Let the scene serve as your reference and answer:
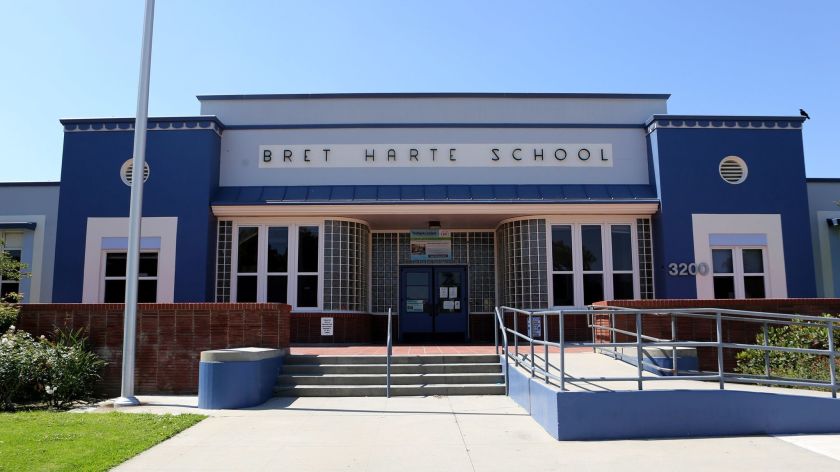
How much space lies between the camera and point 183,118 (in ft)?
56.1

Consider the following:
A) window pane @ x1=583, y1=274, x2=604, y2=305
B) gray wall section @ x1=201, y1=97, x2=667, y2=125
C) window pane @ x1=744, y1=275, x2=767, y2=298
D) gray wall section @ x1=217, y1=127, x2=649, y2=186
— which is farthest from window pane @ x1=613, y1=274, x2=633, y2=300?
gray wall section @ x1=201, y1=97, x2=667, y2=125

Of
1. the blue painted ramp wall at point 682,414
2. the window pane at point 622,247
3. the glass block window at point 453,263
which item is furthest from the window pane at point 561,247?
the blue painted ramp wall at point 682,414

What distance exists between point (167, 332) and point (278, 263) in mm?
4982

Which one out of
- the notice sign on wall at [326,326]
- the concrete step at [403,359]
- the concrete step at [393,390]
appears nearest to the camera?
the concrete step at [393,390]

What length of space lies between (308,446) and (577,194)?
11.2m

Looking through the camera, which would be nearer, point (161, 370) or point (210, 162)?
point (161, 370)

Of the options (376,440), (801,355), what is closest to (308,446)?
(376,440)

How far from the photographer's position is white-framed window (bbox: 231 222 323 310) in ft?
55.3

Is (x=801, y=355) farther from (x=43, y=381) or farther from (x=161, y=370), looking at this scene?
(x=43, y=381)

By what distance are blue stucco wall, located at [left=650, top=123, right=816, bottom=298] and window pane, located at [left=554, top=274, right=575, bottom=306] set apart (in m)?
2.13

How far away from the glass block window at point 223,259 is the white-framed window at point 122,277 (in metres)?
1.46

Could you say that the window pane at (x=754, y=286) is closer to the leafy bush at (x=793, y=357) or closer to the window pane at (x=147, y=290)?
the leafy bush at (x=793, y=357)

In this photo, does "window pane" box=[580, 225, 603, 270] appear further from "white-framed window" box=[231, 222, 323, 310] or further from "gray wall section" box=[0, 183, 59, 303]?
"gray wall section" box=[0, 183, 59, 303]

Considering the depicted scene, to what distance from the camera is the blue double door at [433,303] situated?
60.2 ft
